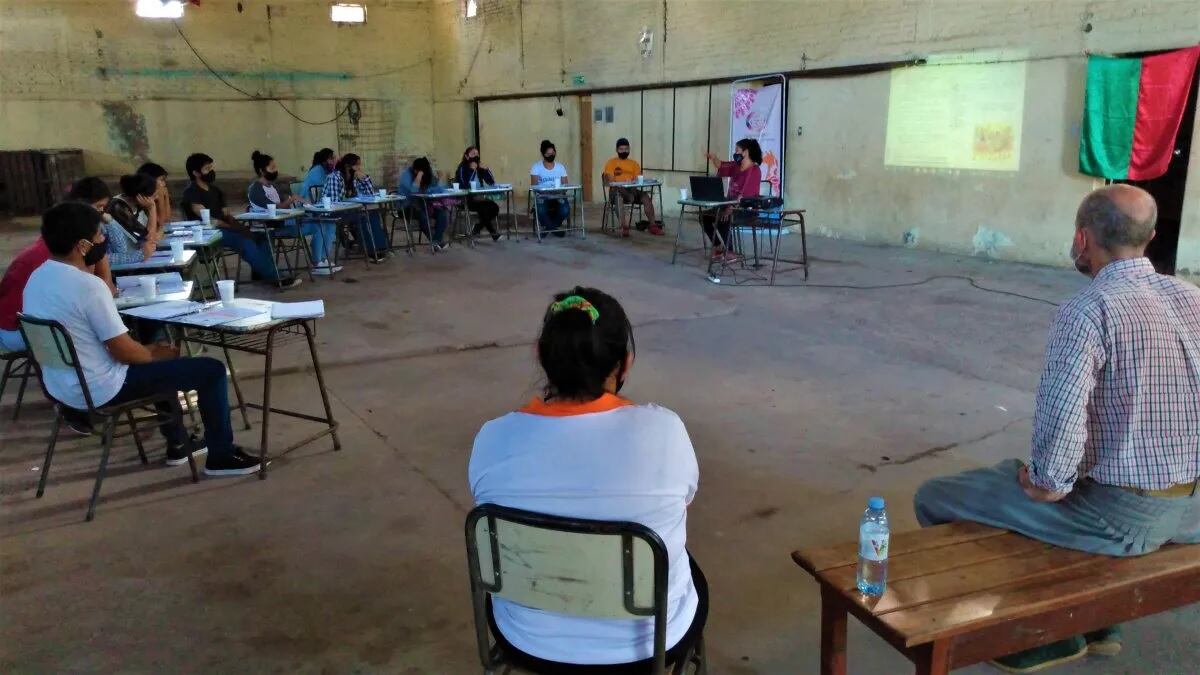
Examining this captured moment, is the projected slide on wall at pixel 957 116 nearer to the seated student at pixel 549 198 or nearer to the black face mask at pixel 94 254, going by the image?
the seated student at pixel 549 198

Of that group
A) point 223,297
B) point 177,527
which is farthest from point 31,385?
point 177,527

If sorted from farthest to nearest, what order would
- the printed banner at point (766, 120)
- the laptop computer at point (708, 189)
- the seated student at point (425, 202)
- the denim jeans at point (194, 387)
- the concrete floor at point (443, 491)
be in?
the printed banner at point (766, 120), the seated student at point (425, 202), the laptop computer at point (708, 189), the denim jeans at point (194, 387), the concrete floor at point (443, 491)

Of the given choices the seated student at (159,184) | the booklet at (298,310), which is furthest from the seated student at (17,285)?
the seated student at (159,184)

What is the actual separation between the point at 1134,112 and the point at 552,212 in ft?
20.7

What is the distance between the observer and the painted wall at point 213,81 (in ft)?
50.8

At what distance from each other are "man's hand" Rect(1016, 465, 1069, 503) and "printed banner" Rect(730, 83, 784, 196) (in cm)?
952

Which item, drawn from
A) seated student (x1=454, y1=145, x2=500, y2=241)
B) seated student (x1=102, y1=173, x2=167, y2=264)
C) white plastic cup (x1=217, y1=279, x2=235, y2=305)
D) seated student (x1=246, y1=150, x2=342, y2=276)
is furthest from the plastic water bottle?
seated student (x1=454, y1=145, x2=500, y2=241)

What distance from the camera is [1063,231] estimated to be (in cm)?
813

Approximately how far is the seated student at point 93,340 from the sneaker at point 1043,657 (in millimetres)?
2919

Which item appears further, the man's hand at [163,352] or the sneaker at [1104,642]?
the man's hand at [163,352]

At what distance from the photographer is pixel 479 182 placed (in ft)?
33.0

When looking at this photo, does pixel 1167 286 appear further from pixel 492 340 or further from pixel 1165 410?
pixel 492 340

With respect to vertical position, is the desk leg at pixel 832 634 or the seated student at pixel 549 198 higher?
the seated student at pixel 549 198

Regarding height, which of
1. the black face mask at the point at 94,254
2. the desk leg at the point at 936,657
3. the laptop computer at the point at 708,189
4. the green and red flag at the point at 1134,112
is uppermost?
the green and red flag at the point at 1134,112
